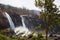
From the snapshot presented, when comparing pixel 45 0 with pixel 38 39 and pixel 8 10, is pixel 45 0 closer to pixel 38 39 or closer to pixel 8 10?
pixel 38 39

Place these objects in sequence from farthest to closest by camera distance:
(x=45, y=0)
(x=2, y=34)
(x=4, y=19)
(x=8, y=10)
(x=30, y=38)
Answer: (x=8, y=10) → (x=4, y=19) → (x=45, y=0) → (x=30, y=38) → (x=2, y=34)

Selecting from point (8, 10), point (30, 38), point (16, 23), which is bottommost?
point (16, 23)

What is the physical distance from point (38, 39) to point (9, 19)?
456 inches

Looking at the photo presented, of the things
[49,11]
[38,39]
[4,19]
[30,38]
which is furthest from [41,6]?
[4,19]

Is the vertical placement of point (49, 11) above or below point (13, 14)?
above

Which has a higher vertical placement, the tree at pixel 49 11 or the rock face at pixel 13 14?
the tree at pixel 49 11

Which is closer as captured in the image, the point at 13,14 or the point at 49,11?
the point at 49,11

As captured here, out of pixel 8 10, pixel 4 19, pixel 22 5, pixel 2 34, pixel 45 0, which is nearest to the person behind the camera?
pixel 2 34

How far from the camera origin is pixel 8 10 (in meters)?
14.8

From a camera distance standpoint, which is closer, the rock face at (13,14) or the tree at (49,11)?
the tree at (49,11)

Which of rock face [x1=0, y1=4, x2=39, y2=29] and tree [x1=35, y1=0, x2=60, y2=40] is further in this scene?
rock face [x1=0, y1=4, x2=39, y2=29]

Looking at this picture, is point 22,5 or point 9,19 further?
point 22,5

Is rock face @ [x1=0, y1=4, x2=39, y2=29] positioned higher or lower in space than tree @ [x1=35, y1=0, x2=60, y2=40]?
lower

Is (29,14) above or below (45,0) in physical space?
below
